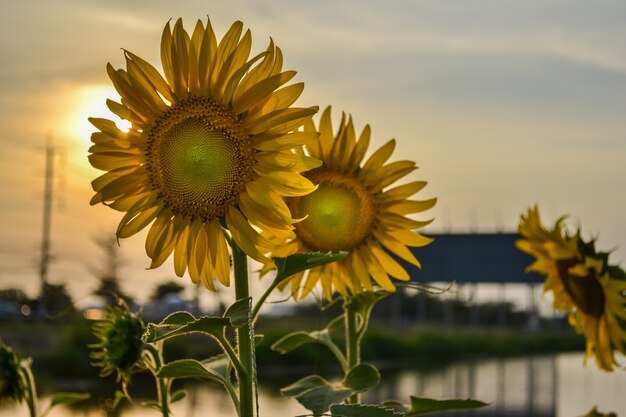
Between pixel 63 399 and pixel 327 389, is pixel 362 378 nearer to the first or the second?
Result: pixel 327 389

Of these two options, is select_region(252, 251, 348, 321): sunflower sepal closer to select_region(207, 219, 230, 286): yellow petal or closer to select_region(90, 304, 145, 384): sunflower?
select_region(207, 219, 230, 286): yellow petal

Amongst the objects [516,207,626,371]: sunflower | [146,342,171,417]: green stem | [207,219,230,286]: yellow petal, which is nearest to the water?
[516,207,626,371]: sunflower

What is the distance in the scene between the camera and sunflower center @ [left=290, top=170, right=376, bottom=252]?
2.04 metres

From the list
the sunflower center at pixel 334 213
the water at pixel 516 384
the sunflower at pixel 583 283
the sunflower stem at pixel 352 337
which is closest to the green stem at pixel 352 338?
the sunflower stem at pixel 352 337

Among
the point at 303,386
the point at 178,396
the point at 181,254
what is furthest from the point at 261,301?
the point at 178,396

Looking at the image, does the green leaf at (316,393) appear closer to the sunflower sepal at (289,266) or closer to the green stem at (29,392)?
the sunflower sepal at (289,266)

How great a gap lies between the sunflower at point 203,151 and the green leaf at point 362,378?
33cm

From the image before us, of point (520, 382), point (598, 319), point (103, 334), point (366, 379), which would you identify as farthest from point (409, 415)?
point (520, 382)

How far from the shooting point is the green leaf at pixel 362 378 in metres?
1.81

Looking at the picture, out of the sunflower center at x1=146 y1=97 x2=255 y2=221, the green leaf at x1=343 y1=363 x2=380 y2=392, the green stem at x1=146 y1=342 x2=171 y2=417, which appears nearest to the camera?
the sunflower center at x1=146 y1=97 x2=255 y2=221

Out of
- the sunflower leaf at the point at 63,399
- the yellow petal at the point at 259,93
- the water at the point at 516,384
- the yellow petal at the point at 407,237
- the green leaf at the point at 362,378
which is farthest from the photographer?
the water at the point at 516,384

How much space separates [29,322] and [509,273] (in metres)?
18.4

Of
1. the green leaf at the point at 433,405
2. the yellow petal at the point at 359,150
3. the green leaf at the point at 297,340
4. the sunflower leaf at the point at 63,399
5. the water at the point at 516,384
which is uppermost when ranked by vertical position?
the yellow petal at the point at 359,150

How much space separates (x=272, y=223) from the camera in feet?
5.53
